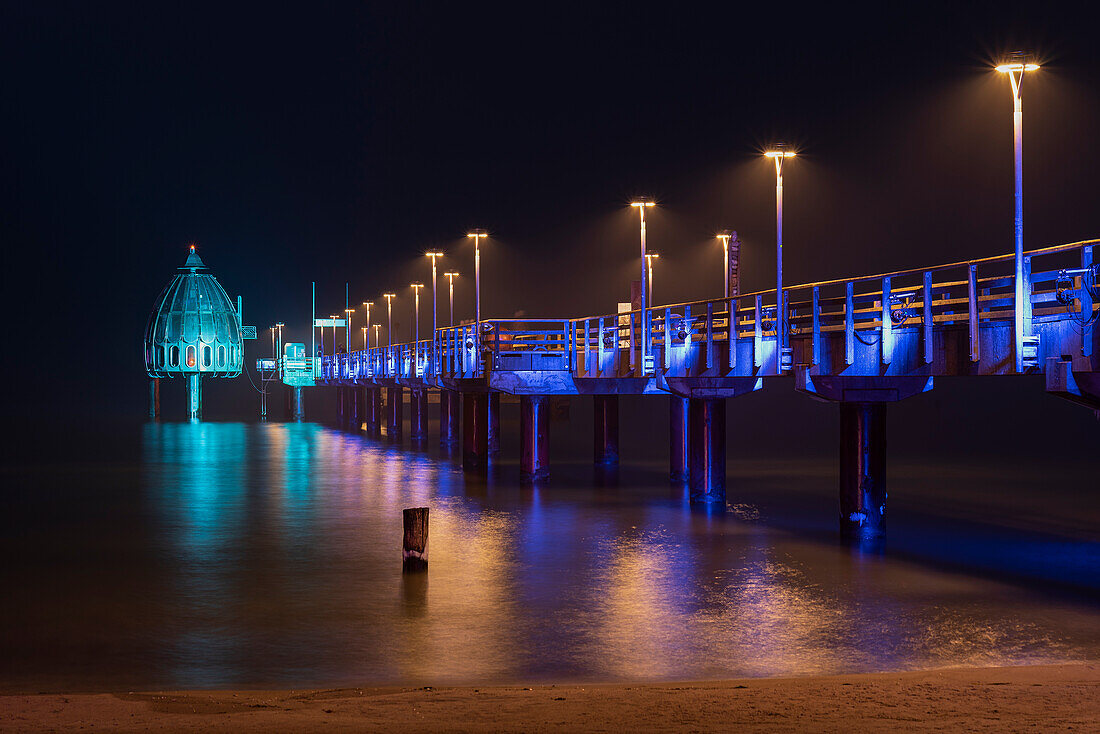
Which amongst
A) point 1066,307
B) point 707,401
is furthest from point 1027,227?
point 1066,307

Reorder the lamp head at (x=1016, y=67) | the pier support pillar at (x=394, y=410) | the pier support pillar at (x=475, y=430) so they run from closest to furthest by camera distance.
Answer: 1. the lamp head at (x=1016, y=67)
2. the pier support pillar at (x=475, y=430)
3. the pier support pillar at (x=394, y=410)

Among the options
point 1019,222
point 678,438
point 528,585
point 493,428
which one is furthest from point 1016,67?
point 493,428

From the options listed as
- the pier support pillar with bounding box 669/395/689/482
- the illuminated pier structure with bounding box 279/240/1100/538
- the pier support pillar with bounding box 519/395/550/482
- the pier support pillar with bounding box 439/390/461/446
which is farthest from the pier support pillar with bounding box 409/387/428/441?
the pier support pillar with bounding box 669/395/689/482

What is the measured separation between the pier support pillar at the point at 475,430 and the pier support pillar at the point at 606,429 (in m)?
4.15

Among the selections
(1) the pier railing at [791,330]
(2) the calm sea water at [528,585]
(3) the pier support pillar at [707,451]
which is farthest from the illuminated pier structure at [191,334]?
(3) the pier support pillar at [707,451]

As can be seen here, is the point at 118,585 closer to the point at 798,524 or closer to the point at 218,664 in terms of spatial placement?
the point at 218,664

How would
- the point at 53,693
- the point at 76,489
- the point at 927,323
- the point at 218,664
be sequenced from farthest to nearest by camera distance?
the point at 76,489
the point at 927,323
the point at 218,664
the point at 53,693

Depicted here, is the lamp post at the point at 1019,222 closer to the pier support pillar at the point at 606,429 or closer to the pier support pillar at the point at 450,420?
the pier support pillar at the point at 606,429

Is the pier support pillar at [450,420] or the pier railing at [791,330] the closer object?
the pier railing at [791,330]

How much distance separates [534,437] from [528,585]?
15.8m

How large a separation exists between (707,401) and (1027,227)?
34.3 meters

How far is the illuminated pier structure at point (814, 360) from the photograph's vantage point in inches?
678

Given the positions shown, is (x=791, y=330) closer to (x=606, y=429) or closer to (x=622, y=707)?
(x=622, y=707)

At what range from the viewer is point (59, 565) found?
72.0 ft
